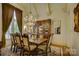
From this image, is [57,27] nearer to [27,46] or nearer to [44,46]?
[44,46]

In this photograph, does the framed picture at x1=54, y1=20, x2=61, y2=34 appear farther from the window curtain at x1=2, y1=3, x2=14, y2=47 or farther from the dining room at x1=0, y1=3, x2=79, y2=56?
the window curtain at x1=2, y1=3, x2=14, y2=47

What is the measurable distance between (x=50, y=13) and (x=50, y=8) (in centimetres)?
7

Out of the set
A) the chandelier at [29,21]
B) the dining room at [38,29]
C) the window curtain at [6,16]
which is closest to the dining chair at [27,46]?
the dining room at [38,29]

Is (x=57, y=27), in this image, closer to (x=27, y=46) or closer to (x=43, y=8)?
(x=43, y=8)

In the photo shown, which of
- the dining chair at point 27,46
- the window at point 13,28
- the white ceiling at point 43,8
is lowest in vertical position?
the dining chair at point 27,46

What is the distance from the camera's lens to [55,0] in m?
1.84

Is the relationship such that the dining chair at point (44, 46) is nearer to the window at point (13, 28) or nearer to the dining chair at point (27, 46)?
the dining chair at point (27, 46)

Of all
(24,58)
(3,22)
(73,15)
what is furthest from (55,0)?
(24,58)

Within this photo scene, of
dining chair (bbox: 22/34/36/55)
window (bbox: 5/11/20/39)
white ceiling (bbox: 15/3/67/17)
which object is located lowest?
dining chair (bbox: 22/34/36/55)

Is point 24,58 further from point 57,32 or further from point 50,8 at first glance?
point 50,8

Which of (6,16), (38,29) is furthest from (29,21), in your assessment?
(6,16)

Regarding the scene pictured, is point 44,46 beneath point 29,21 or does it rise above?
beneath

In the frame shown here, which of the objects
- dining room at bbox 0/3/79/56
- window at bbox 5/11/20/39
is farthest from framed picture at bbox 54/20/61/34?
window at bbox 5/11/20/39

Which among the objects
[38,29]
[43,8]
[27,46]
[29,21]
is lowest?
[27,46]
